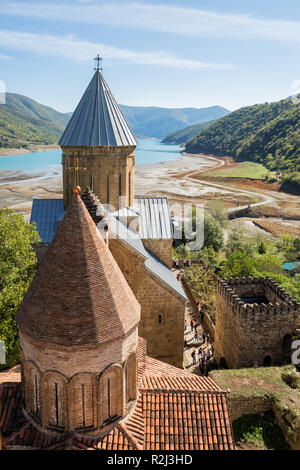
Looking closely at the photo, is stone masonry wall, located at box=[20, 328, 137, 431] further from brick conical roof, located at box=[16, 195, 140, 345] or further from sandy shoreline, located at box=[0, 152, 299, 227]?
sandy shoreline, located at box=[0, 152, 299, 227]

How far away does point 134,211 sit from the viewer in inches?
596

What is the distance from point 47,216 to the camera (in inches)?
619

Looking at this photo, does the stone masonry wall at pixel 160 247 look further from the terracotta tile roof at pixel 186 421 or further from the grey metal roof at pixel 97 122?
the terracotta tile roof at pixel 186 421

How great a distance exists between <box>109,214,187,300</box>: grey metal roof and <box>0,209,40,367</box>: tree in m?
3.17

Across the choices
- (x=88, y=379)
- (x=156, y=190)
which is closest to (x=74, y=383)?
(x=88, y=379)

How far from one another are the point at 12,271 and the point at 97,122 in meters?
6.90

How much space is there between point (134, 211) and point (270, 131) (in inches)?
3113

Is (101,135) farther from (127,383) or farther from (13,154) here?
(13,154)

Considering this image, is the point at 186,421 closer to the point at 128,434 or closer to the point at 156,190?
the point at 128,434

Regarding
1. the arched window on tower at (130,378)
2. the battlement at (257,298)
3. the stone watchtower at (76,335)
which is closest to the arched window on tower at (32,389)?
the stone watchtower at (76,335)

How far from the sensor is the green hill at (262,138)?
2785 inches
